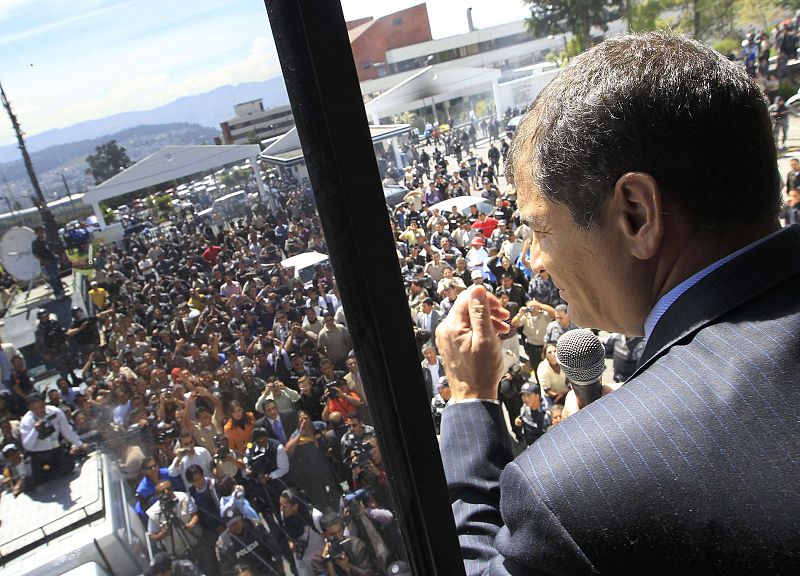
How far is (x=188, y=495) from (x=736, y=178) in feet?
2.71

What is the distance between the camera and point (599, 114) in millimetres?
751

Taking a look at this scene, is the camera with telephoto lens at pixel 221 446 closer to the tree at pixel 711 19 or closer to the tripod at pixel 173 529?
the tripod at pixel 173 529

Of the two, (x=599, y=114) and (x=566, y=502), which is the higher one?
(x=599, y=114)

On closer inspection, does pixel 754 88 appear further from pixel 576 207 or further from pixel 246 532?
pixel 246 532

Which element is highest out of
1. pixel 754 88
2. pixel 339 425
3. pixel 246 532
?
pixel 754 88

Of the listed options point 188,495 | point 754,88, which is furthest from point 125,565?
point 754,88

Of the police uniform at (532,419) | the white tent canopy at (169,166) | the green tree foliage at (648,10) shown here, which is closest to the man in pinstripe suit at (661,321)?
the white tent canopy at (169,166)

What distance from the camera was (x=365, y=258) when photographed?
71 centimetres

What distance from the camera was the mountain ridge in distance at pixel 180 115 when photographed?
2.15 ft

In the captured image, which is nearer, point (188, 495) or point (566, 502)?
point (566, 502)

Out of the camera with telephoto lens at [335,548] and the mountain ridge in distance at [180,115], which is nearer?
the mountain ridge in distance at [180,115]

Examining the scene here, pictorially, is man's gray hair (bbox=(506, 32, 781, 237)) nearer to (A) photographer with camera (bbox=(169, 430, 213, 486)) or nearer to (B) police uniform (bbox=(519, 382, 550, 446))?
(A) photographer with camera (bbox=(169, 430, 213, 486))

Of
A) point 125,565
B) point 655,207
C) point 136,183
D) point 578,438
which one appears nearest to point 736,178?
point 655,207

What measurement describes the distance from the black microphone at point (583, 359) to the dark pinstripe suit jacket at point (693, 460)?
0.73m
